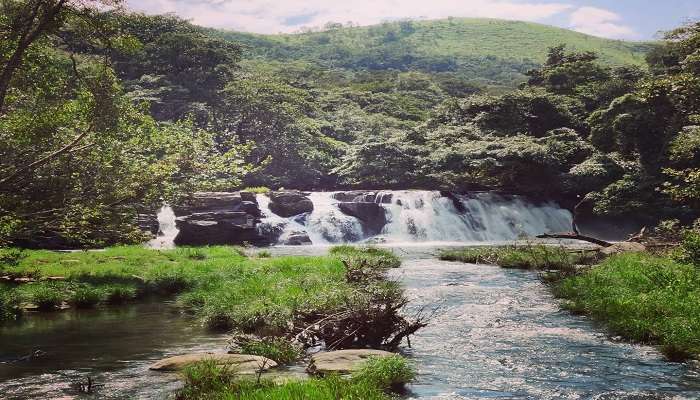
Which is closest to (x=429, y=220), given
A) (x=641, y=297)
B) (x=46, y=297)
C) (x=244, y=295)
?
(x=244, y=295)

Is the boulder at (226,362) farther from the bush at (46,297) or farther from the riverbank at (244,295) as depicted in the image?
the bush at (46,297)

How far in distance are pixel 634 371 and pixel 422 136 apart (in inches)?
2011

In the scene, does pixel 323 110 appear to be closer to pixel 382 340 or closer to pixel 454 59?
pixel 382 340

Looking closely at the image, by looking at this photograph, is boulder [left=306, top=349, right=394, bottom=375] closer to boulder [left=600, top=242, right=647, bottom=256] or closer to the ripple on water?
the ripple on water

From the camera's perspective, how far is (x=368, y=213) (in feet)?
159

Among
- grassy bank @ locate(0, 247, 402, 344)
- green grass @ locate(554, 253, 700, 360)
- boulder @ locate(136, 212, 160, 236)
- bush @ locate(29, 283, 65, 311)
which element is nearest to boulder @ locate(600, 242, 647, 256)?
green grass @ locate(554, 253, 700, 360)

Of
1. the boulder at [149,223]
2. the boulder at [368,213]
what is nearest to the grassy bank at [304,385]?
the boulder at [149,223]

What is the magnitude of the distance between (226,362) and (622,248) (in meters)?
22.6

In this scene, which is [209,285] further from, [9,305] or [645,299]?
[645,299]

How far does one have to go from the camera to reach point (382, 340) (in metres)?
13.5

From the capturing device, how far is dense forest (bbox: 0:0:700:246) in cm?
1681

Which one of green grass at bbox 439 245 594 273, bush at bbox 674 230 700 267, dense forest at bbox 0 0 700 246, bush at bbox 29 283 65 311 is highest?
dense forest at bbox 0 0 700 246

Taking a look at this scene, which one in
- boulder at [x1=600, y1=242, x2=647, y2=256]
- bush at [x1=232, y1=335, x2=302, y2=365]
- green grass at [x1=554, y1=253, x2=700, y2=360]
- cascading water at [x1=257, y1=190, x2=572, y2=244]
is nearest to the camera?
bush at [x1=232, y1=335, x2=302, y2=365]

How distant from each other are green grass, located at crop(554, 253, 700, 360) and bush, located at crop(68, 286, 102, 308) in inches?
587
